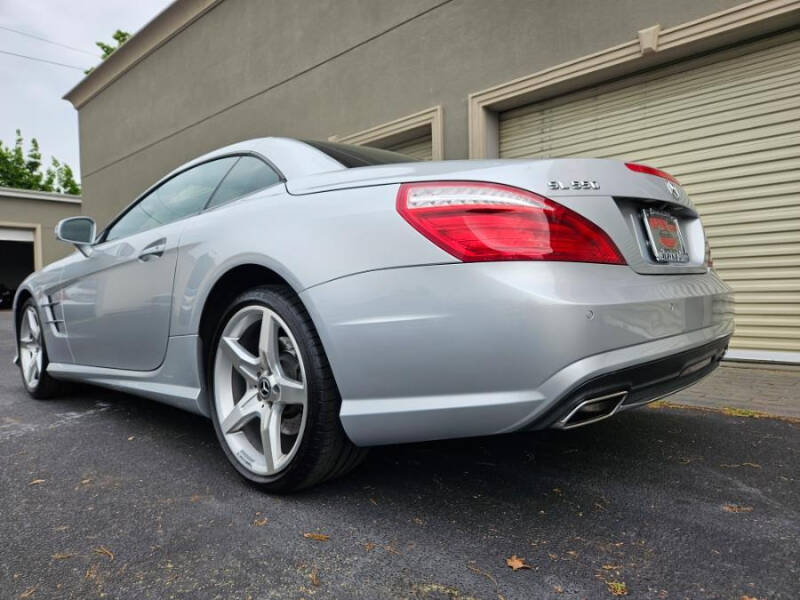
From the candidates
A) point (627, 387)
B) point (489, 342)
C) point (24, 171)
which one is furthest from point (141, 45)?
point (24, 171)

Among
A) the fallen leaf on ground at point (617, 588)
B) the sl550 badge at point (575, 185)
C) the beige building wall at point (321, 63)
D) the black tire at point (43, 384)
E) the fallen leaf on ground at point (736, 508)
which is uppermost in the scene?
the beige building wall at point (321, 63)

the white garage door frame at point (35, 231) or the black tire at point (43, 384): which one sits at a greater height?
the white garage door frame at point (35, 231)

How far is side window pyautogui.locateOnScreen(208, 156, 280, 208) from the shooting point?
227cm

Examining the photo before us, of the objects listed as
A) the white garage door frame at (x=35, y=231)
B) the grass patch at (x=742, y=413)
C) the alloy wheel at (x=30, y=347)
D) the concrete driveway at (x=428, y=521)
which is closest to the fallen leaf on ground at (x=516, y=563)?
the concrete driveway at (x=428, y=521)

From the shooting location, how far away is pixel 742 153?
4.90 metres

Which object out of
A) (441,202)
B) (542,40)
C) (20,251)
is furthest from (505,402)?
(20,251)

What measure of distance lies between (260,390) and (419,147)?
5952 millimetres

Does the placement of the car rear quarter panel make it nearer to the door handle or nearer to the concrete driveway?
the door handle

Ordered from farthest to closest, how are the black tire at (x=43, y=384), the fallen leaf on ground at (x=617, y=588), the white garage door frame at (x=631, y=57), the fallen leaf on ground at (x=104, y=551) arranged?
the white garage door frame at (x=631, y=57)
the black tire at (x=43, y=384)
the fallen leaf on ground at (x=104, y=551)
the fallen leaf on ground at (x=617, y=588)

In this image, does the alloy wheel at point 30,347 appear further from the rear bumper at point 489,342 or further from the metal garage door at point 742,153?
the metal garage door at point 742,153

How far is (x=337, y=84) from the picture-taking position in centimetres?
805

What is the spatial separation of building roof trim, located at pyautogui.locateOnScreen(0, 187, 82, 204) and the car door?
20.9 metres

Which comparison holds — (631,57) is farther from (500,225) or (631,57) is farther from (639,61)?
(500,225)

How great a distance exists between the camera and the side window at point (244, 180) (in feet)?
7.45
